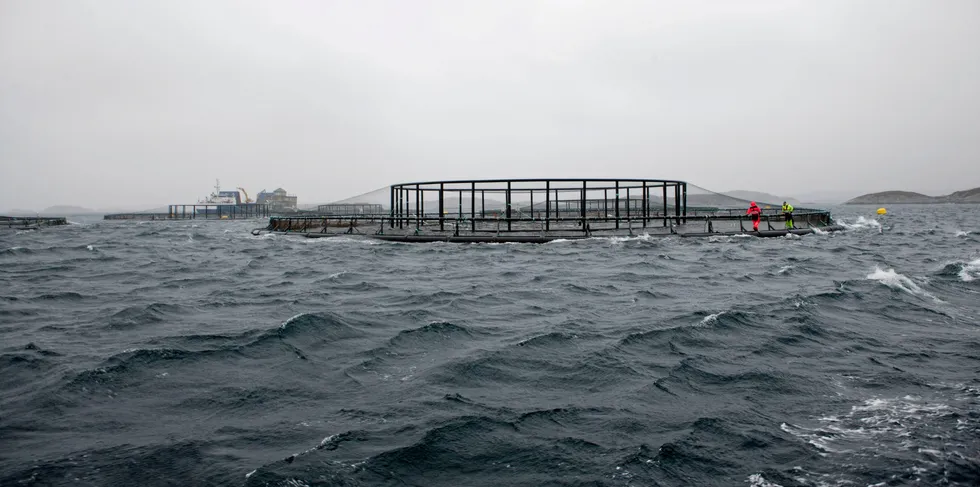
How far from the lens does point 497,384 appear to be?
7.68m

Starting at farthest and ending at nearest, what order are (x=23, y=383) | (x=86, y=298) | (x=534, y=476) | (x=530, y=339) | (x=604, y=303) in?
(x=86, y=298), (x=604, y=303), (x=530, y=339), (x=23, y=383), (x=534, y=476)

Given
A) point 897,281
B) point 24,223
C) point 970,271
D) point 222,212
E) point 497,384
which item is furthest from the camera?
point 222,212

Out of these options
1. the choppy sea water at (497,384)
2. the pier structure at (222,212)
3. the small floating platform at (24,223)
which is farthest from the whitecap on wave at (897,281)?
the pier structure at (222,212)

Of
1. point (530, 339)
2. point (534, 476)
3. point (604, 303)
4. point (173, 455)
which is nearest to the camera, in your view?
point (534, 476)

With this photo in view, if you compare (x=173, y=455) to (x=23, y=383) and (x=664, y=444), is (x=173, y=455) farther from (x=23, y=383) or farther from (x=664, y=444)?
(x=664, y=444)

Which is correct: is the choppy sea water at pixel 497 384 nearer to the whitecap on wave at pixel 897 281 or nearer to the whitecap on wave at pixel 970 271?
the whitecap on wave at pixel 897 281

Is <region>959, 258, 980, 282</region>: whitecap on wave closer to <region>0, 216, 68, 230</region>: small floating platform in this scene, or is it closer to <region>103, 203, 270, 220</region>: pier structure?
<region>0, 216, 68, 230</region>: small floating platform

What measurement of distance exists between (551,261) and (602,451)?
17370mm

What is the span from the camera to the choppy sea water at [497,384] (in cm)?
534

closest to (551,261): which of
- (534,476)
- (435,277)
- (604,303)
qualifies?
(435,277)

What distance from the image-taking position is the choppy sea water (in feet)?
17.5

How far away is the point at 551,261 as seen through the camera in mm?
22891

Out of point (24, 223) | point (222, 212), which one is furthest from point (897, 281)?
point (222, 212)

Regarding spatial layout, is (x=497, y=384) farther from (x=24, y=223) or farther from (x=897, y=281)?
(x=24, y=223)
